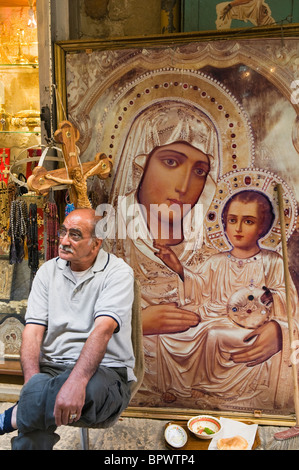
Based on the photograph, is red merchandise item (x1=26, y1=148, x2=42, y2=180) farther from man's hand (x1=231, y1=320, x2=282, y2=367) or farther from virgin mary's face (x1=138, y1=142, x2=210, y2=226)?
man's hand (x1=231, y1=320, x2=282, y2=367)

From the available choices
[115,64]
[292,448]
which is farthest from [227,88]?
[292,448]

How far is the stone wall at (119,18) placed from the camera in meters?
3.05

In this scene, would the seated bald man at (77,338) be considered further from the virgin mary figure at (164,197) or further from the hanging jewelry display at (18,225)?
the virgin mary figure at (164,197)

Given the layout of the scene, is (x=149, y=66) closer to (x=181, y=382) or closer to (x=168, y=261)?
(x=168, y=261)

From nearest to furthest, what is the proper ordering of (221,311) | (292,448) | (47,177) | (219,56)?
(47,177), (292,448), (219,56), (221,311)

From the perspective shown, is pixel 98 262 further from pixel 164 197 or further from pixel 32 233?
pixel 164 197

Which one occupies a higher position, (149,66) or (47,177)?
(149,66)

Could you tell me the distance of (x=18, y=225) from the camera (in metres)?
2.63

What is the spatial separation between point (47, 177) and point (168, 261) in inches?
44.0

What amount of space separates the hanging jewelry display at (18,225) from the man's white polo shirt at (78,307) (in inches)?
26.1

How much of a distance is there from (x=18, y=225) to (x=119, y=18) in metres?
1.72

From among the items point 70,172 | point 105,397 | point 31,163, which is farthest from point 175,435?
point 31,163

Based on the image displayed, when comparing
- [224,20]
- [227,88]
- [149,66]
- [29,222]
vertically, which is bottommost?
[29,222]

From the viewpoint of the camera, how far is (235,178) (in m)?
2.86
